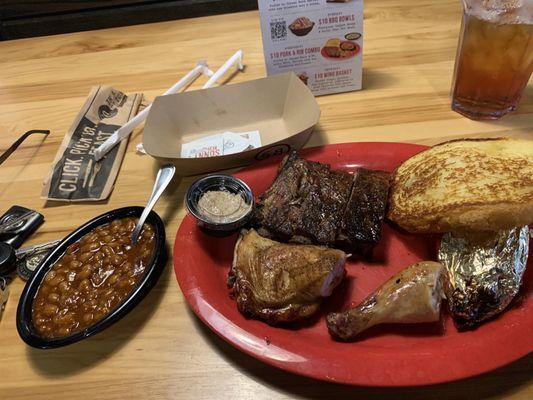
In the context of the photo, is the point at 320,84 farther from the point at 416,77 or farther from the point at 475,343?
the point at 475,343

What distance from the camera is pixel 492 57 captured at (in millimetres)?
1776

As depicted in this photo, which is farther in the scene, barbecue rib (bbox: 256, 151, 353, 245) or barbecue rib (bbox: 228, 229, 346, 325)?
barbecue rib (bbox: 256, 151, 353, 245)

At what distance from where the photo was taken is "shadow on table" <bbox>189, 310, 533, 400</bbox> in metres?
1.19

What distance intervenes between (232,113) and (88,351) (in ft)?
3.96

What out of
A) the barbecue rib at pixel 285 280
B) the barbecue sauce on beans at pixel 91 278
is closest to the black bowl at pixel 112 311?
the barbecue sauce on beans at pixel 91 278

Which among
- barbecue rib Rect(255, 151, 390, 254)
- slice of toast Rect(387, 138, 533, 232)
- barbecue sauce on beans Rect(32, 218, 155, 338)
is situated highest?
slice of toast Rect(387, 138, 533, 232)

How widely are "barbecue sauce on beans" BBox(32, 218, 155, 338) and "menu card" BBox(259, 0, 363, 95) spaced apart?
1.04 meters

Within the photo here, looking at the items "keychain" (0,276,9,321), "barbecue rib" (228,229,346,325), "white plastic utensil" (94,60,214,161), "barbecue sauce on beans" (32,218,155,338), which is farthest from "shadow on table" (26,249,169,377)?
"white plastic utensil" (94,60,214,161)

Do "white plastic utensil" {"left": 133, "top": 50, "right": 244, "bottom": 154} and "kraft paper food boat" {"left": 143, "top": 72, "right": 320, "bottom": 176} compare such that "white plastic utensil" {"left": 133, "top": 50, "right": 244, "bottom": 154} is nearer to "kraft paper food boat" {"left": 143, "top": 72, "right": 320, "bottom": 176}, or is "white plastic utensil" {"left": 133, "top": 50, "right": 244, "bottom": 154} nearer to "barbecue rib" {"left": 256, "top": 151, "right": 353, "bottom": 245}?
"kraft paper food boat" {"left": 143, "top": 72, "right": 320, "bottom": 176}

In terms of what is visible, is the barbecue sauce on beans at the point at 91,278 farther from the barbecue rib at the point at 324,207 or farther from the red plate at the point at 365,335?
the barbecue rib at the point at 324,207

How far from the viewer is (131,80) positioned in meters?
2.47

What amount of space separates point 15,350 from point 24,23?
8.91ft

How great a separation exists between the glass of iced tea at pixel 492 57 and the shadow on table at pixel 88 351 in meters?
1.61

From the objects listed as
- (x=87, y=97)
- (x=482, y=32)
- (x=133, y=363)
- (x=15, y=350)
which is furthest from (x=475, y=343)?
(x=87, y=97)
